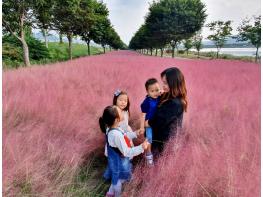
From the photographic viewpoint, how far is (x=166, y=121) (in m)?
2.24

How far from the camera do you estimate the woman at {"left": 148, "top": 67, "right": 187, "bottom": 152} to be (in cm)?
214

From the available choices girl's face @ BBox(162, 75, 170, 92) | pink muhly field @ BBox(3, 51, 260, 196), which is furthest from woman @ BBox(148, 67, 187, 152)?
pink muhly field @ BBox(3, 51, 260, 196)

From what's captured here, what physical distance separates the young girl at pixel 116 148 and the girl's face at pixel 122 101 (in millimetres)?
84

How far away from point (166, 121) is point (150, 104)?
0.18 meters

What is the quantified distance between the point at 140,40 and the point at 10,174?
1951 mm

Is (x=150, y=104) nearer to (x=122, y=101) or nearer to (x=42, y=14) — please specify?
(x=122, y=101)

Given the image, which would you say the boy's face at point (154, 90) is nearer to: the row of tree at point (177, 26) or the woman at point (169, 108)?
the woman at point (169, 108)

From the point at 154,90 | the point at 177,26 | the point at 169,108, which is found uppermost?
the point at 177,26

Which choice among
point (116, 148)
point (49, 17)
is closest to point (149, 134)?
point (116, 148)

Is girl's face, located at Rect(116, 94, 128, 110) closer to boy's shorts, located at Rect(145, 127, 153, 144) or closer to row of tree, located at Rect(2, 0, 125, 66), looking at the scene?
boy's shorts, located at Rect(145, 127, 153, 144)

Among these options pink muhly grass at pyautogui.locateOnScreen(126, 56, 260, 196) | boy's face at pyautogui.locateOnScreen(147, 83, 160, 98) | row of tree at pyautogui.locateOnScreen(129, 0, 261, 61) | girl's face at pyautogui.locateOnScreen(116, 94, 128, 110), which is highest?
row of tree at pyautogui.locateOnScreen(129, 0, 261, 61)

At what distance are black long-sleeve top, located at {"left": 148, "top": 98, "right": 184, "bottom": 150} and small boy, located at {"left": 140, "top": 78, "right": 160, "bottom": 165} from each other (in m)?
0.04

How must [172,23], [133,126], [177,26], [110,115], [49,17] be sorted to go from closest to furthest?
[110,115], [133,126], [172,23], [177,26], [49,17]

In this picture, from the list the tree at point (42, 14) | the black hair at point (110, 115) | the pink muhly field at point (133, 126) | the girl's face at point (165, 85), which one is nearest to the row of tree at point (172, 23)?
Answer: the pink muhly field at point (133, 126)
